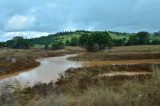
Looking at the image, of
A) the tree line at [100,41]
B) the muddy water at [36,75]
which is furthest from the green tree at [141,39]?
the muddy water at [36,75]

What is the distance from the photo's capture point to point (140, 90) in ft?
24.5

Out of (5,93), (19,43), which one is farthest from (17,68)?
(19,43)

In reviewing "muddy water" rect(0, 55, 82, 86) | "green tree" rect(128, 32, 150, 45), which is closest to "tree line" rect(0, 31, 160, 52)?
"green tree" rect(128, 32, 150, 45)

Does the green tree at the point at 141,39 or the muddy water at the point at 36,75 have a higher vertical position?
the green tree at the point at 141,39

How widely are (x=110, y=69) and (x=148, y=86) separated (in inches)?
1354

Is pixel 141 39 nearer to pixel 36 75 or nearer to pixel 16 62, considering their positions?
pixel 16 62

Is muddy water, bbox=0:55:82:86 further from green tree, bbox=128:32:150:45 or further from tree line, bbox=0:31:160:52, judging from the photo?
green tree, bbox=128:32:150:45

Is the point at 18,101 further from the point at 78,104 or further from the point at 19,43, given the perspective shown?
the point at 19,43

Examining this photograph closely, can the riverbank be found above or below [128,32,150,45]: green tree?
below

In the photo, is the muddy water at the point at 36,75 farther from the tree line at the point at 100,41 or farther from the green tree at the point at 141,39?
the green tree at the point at 141,39

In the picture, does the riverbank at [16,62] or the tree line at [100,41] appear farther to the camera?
the tree line at [100,41]

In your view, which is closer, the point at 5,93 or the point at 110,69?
the point at 5,93

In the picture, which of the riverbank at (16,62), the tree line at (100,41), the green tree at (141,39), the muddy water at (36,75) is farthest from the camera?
the green tree at (141,39)

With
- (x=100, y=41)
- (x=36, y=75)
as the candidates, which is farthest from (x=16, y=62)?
(x=100, y=41)
